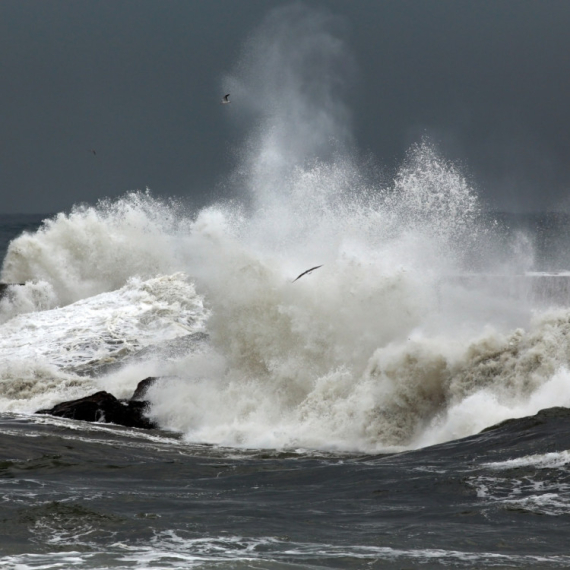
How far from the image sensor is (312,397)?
15508 millimetres

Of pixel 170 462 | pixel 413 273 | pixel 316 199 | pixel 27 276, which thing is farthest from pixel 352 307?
pixel 27 276

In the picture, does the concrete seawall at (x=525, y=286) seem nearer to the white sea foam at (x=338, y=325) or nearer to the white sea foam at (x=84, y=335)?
the white sea foam at (x=338, y=325)

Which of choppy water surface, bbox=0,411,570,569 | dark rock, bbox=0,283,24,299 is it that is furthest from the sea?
dark rock, bbox=0,283,24,299

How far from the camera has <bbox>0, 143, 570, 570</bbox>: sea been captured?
8367 mm

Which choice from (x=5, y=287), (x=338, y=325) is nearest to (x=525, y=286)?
(x=338, y=325)

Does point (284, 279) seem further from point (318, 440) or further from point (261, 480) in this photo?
point (261, 480)

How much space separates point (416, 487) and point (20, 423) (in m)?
7.74

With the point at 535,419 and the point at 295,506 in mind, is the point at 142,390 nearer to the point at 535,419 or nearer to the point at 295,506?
the point at 535,419

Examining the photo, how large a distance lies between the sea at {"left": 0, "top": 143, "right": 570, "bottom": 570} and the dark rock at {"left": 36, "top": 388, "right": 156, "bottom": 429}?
289 millimetres

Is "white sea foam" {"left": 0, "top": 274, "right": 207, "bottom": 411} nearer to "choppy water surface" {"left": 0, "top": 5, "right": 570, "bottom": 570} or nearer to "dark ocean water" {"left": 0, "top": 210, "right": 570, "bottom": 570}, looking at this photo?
"choppy water surface" {"left": 0, "top": 5, "right": 570, "bottom": 570}

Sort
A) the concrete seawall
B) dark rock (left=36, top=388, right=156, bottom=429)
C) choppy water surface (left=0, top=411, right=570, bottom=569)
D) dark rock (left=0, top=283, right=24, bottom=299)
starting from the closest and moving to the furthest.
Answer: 1. choppy water surface (left=0, top=411, right=570, bottom=569)
2. dark rock (left=36, top=388, right=156, bottom=429)
3. the concrete seawall
4. dark rock (left=0, top=283, right=24, bottom=299)

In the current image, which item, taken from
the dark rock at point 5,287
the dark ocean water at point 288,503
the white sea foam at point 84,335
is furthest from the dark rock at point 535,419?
the dark rock at point 5,287

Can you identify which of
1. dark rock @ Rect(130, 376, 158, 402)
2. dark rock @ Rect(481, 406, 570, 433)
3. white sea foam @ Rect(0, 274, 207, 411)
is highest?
white sea foam @ Rect(0, 274, 207, 411)

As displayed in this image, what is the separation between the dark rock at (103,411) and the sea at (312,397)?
29cm
